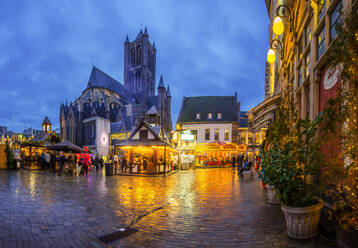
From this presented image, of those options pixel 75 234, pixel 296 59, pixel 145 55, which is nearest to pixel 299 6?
pixel 296 59

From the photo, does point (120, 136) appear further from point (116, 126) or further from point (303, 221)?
point (303, 221)

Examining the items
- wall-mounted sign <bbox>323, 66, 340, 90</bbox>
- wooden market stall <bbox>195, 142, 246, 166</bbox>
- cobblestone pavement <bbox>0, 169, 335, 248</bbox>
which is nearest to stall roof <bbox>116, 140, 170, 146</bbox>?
cobblestone pavement <bbox>0, 169, 335, 248</bbox>

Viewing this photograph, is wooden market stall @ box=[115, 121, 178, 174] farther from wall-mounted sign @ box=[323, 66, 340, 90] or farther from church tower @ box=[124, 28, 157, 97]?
church tower @ box=[124, 28, 157, 97]

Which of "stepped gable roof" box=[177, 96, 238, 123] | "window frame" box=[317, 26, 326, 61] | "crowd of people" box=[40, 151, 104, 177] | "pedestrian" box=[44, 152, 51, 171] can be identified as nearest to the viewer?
"window frame" box=[317, 26, 326, 61]

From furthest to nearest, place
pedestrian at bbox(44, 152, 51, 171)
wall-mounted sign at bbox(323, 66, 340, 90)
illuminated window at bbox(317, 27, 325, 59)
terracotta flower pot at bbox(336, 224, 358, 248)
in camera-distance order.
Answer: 1. pedestrian at bbox(44, 152, 51, 171)
2. illuminated window at bbox(317, 27, 325, 59)
3. wall-mounted sign at bbox(323, 66, 340, 90)
4. terracotta flower pot at bbox(336, 224, 358, 248)

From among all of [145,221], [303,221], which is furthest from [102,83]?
[303,221]

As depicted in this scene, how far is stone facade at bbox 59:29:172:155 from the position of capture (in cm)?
5512

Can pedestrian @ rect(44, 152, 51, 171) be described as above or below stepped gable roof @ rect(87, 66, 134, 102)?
below

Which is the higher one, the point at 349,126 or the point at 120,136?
the point at 349,126

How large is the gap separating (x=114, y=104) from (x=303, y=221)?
6219 cm

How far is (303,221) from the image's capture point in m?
3.67

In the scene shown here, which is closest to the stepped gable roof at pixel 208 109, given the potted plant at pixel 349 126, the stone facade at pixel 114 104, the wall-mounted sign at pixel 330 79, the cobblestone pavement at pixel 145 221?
the stone facade at pixel 114 104

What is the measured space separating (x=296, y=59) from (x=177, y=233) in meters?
9.25

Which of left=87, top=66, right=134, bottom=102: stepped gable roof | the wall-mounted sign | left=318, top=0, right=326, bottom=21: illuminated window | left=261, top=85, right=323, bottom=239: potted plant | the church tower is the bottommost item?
left=261, top=85, right=323, bottom=239: potted plant
